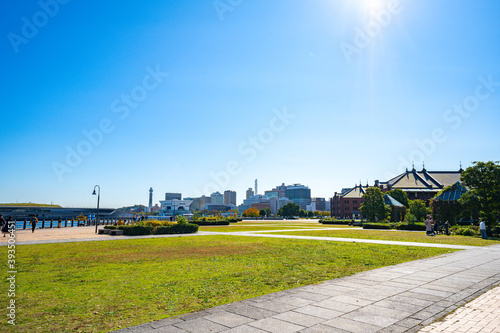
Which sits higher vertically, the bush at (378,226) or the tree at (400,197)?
the tree at (400,197)

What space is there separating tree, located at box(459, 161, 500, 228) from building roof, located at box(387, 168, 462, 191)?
7173 centimetres

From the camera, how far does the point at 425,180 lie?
10438 centimetres

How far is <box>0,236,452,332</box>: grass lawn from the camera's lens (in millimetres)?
6160

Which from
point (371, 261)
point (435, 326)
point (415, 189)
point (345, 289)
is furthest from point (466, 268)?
point (415, 189)

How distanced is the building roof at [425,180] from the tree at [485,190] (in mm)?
71726

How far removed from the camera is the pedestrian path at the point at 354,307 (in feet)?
18.0

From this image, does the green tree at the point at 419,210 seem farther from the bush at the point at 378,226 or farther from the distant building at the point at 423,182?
the distant building at the point at 423,182

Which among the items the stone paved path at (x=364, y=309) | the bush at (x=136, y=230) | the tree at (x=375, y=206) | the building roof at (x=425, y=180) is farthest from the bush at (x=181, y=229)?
the building roof at (x=425, y=180)

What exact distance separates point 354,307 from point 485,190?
34.1 meters

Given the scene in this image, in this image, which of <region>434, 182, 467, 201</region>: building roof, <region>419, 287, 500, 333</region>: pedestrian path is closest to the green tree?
<region>434, 182, 467, 201</region>: building roof

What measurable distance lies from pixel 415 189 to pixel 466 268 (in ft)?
323

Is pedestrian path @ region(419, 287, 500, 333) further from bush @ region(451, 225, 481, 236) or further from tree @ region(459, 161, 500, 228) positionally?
tree @ region(459, 161, 500, 228)

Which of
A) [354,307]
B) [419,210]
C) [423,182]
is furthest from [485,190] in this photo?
[423,182]

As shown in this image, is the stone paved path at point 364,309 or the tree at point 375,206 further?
the tree at point 375,206
